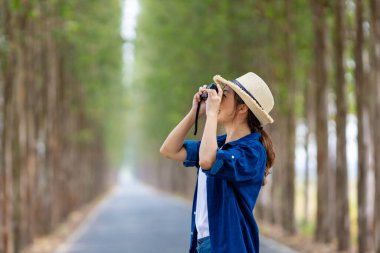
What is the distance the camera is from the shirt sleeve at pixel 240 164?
4039mm

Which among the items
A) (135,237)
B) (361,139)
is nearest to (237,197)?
(361,139)

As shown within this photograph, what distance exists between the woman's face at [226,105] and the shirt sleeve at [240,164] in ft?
0.62

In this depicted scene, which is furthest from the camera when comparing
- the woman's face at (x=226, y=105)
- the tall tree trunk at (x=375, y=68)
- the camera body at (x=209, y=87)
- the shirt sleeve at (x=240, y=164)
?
the tall tree trunk at (x=375, y=68)

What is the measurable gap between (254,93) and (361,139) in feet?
33.9

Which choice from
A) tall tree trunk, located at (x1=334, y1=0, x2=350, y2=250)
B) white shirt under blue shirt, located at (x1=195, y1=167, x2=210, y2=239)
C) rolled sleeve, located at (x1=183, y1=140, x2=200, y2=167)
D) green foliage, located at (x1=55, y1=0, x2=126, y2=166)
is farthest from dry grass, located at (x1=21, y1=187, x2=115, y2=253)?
white shirt under blue shirt, located at (x1=195, y1=167, x2=210, y2=239)

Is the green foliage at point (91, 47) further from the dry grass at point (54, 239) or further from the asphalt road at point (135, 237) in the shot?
the dry grass at point (54, 239)

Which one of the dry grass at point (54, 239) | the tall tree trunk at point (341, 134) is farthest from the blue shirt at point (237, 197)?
the dry grass at point (54, 239)

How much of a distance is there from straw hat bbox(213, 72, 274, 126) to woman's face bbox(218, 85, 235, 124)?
0.18 ft

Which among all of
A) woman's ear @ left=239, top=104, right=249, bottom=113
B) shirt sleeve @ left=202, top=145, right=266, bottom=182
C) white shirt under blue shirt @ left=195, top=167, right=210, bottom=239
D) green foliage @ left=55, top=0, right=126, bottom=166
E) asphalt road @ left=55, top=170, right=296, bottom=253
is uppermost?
green foliage @ left=55, top=0, right=126, bottom=166

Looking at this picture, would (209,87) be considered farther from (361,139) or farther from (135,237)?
(135,237)

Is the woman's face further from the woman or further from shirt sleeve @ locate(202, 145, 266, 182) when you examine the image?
shirt sleeve @ locate(202, 145, 266, 182)

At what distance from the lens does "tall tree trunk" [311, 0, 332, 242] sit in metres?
17.6

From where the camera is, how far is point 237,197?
4.28m

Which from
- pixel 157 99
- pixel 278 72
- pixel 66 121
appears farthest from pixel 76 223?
pixel 157 99
